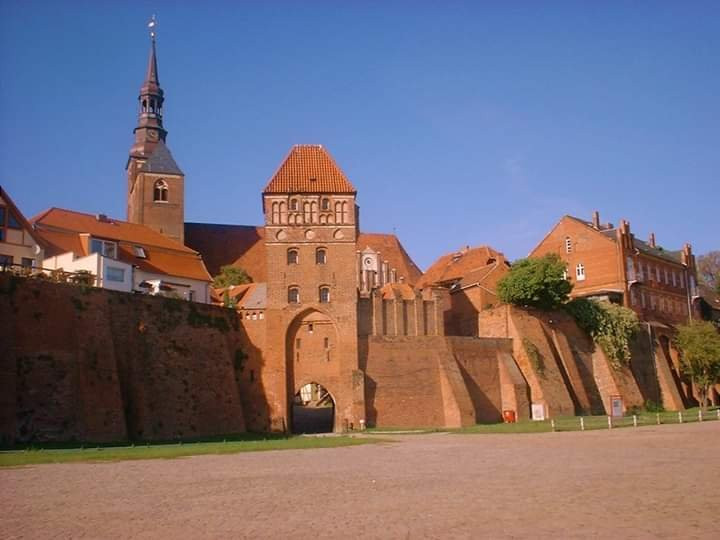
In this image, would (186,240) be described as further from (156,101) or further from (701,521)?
(701,521)

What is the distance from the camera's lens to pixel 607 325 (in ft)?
182

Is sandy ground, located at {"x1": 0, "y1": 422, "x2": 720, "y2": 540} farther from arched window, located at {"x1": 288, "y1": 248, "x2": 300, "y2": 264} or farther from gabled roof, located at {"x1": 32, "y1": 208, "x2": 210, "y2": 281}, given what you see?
gabled roof, located at {"x1": 32, "y1": 208, "x2": 210, "y2": 281}

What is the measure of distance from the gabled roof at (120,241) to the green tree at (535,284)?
20591 millimetres

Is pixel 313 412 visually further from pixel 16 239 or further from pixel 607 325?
pixel 16 239

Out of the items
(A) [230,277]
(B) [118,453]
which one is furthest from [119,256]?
(B) [118,453]

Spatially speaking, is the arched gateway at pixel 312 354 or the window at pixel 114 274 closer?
the window at pixel 114 274

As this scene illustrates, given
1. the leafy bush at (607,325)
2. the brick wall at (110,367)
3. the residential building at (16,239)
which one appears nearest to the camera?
the brick wall at (110,367)

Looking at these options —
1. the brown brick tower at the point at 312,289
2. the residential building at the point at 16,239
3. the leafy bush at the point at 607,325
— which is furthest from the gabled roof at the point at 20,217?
the leafy bush at the point at 607,325

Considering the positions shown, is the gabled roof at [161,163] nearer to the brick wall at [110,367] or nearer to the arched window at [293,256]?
the arched window at [293,256]

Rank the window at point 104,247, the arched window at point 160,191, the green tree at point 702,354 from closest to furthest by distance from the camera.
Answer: the window at point 104,247 < the green tree at point 702,354 < the arched window at point 160,191

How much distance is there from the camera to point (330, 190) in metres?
49.2

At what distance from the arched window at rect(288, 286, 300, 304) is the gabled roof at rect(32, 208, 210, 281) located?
9622 mm

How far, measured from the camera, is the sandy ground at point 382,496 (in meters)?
12.6

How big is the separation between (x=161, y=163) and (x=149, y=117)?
19.2 feet
